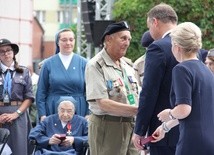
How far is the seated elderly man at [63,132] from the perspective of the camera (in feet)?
31.0

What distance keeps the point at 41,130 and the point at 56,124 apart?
20 cm

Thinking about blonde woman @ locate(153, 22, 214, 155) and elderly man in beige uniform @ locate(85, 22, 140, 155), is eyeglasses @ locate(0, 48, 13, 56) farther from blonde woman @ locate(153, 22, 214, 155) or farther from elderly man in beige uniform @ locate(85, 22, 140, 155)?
blonde woman @ locate(153, 22, 214, 155)

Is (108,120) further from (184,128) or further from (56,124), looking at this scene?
(56,124)

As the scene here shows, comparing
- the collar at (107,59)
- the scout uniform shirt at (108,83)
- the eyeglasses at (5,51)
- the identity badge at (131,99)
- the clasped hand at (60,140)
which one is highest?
the eyeglasses at (5,51)

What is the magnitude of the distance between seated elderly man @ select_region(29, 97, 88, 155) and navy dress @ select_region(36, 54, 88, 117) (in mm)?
279

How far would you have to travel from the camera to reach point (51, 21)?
3019 inches

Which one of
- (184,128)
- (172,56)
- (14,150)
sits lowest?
(14,150)

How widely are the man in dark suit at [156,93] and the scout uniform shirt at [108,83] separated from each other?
2.33 feet

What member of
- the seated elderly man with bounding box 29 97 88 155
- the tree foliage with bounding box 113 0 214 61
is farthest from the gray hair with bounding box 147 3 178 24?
the tree foliage with bounding box 113 0 214 61

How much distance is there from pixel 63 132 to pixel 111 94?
2.41m

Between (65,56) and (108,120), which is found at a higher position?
(65,56)

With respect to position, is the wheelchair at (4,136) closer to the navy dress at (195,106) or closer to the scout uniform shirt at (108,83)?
the scout uniform shirt at (108,83)

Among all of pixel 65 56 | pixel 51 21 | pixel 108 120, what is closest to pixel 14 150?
pixel 65 56

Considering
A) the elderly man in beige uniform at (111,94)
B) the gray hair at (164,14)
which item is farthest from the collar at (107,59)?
the gray hair at (164,14)
